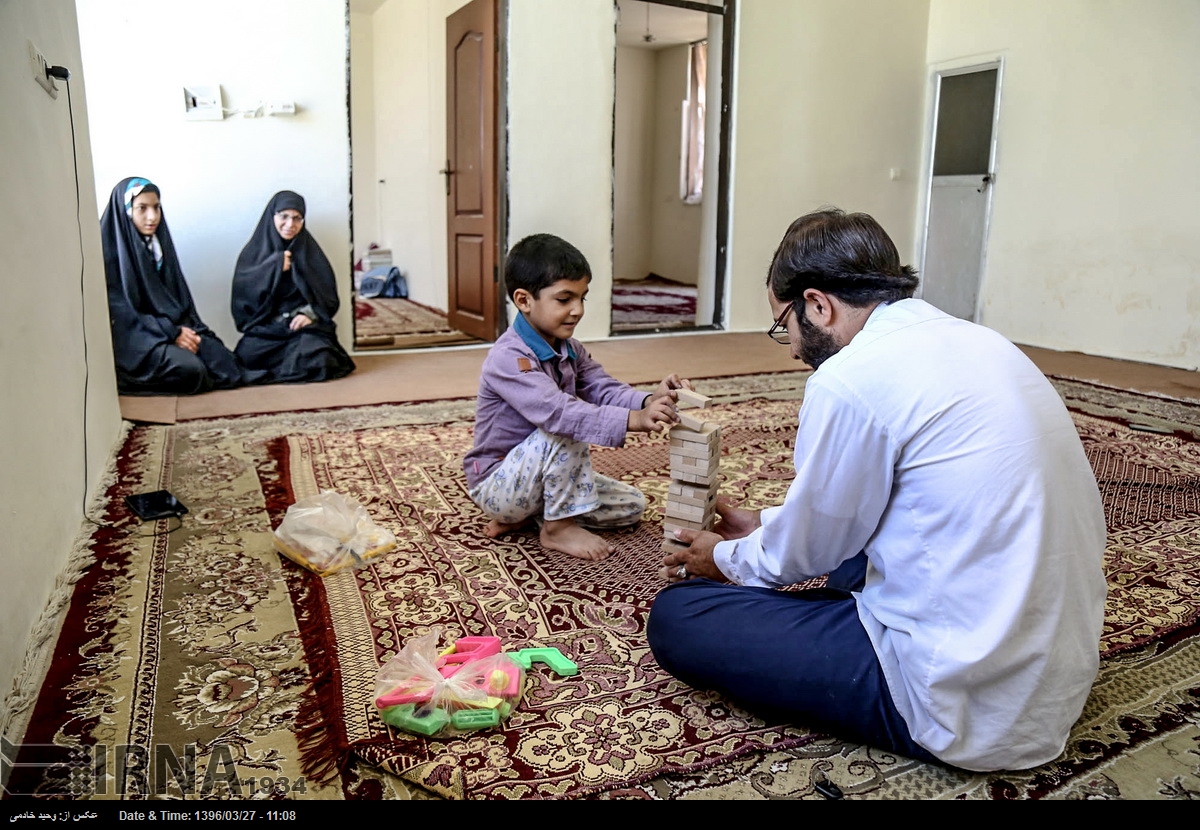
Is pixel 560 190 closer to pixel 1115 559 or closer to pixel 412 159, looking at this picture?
pixel 412 159

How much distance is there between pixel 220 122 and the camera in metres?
4.95

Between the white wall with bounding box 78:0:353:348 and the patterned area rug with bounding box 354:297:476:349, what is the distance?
34.6 inches

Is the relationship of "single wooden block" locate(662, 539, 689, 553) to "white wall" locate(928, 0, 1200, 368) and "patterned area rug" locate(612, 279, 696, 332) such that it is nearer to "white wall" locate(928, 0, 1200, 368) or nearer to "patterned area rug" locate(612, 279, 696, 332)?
"patterned area rug" locate(612, 279, 696, 332)

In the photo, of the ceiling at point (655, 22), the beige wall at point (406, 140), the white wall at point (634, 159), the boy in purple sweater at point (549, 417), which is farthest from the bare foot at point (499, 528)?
the white wall at point (634, 159)

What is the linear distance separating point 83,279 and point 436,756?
95.0 inches

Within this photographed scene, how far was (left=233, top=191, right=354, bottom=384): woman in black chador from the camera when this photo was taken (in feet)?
A: 15.8

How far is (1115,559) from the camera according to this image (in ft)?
7.71

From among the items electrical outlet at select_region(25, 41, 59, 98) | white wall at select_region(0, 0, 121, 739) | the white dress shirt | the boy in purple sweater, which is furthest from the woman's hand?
the white dress shirt

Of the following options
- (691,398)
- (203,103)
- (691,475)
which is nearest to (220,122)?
(203,103)

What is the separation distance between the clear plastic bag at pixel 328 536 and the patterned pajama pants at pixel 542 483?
317 mm

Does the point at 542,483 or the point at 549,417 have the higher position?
the point at 549,417

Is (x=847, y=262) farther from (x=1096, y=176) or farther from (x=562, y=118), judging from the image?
(x=1096, y=176)

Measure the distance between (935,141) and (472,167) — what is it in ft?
12.7
